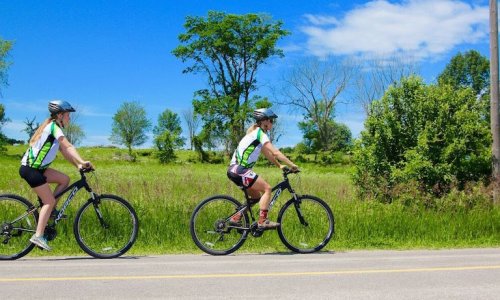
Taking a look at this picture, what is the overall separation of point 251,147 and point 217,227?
54.7 inches

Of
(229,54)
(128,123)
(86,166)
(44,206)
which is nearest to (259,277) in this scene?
(86,166)

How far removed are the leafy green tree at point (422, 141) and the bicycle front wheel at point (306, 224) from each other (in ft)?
16.4

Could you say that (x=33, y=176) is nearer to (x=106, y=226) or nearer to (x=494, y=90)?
(x=106, y=226)

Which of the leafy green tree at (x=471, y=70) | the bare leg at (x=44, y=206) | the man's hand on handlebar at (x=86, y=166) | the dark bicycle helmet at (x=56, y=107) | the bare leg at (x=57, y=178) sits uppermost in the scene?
the leafy green tree at (x=471, y=70)

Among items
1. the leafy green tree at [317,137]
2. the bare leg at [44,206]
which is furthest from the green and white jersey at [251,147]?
the leafy green tree at [317,137]

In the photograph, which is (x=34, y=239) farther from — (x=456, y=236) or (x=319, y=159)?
(x=319, y=159)

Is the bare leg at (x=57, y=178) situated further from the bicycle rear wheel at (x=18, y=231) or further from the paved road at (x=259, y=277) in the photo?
the paved road at (x=259, y=277)

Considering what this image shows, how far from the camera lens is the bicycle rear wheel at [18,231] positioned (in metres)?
8.04

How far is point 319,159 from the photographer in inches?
2457

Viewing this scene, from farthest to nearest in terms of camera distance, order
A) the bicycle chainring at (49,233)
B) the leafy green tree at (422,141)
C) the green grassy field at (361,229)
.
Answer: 1. the leafy green tree at (422,141)
2. the green grassy field at (361,229)
3. the bicycle chainring at (49,233)

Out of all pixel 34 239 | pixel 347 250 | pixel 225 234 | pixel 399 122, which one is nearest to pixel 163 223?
pixel 225 234

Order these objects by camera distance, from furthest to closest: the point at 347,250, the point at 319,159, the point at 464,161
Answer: the point at 319,159 → the point at 464,161 → the point at 347,250

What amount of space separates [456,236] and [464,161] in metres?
4.22

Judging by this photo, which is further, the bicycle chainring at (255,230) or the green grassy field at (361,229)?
the green grassy field at (361,229)
